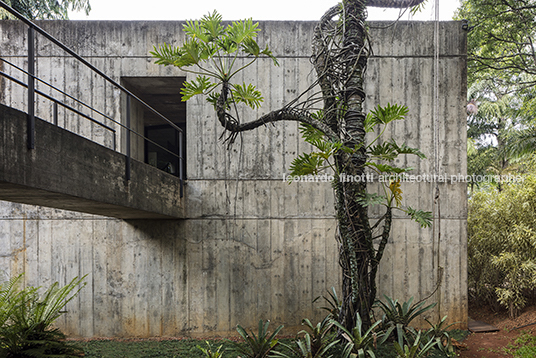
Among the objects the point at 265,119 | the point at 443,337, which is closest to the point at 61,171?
the point at 265,119

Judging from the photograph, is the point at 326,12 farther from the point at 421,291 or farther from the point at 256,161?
the point at 421,291

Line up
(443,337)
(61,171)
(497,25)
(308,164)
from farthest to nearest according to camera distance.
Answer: (497,25) → (443,337) → (308,164) → (61,171)

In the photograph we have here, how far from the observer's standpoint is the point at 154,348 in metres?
4.30

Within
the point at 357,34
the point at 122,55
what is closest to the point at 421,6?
the point at 357,34

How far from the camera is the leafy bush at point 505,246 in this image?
15.4 ft

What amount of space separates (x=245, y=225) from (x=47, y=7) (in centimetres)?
1099

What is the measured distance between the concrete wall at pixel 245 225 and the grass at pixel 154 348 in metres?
0.20

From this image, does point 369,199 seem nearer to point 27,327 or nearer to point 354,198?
point 354,198

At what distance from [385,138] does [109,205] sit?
385 centimetres

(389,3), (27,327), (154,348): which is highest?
(389,3)

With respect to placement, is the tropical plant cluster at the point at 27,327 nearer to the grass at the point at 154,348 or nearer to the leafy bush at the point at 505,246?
the grass at the point at 154,348

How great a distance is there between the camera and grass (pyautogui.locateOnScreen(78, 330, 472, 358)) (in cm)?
404

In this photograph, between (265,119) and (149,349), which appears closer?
(265,119)

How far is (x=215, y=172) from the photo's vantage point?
4883 mm
